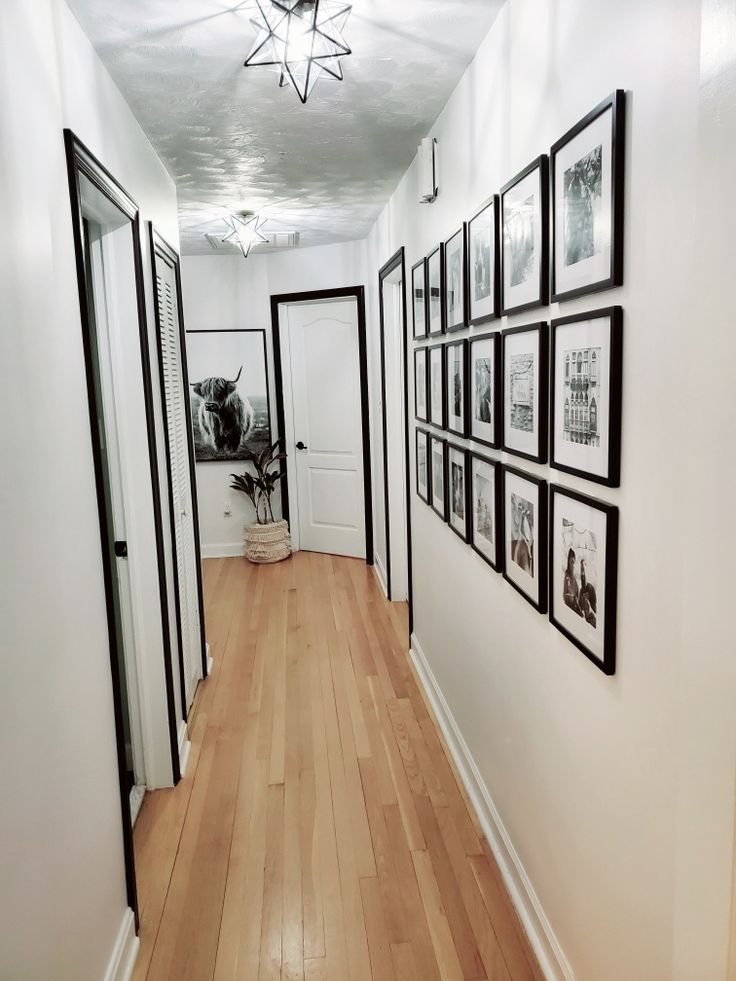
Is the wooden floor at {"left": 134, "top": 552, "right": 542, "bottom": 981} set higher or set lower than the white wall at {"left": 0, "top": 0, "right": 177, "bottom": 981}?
lower

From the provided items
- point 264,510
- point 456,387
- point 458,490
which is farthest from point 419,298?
point 264,510

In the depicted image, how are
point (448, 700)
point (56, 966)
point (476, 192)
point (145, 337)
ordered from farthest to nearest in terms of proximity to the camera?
point (448, 700) → point (145, 337) → point (476, 192) → point (56, 966)

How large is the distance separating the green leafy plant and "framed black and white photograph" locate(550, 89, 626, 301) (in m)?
4.42

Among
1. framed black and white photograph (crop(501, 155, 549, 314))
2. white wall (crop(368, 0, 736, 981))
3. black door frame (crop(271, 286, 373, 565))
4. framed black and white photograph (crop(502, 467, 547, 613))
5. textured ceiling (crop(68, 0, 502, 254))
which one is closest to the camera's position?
white wall (crop(368, 0, 736, 981))

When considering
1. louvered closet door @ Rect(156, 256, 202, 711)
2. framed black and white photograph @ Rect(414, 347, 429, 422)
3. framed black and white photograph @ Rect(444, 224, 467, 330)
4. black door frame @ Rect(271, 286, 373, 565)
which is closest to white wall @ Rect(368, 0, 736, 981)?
framed black and white photograph @ Rect(444, 224, 467, 330)

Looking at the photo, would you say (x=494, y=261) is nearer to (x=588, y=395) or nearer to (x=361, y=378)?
(x=588, y=395)

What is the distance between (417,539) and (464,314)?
1.55 m

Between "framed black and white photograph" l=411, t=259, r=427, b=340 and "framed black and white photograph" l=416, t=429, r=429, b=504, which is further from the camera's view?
"framed black and white photograph" l=416, t=429, r=429, b=504

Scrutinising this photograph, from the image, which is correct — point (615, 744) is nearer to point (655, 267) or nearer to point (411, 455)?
point (655, 267)

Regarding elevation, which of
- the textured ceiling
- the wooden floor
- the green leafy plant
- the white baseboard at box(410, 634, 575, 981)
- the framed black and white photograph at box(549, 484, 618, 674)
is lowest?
the wooden floor

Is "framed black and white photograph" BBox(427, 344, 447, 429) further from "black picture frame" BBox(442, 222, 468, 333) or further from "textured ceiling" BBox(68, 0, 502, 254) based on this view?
"textured ceiling" BBox(68, 0, 502, 254)

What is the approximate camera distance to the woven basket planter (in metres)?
5.73

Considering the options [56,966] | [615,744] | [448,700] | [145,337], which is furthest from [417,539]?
[56,966]

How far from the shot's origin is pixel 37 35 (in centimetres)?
153
